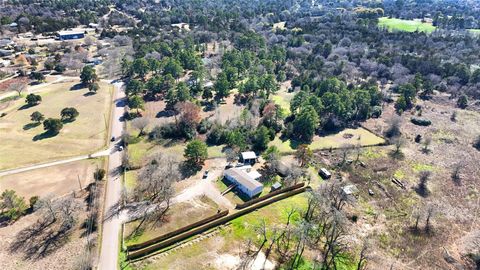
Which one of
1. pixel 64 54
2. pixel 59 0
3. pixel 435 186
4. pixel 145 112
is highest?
pixel 59 0

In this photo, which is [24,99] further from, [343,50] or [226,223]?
[343,50]

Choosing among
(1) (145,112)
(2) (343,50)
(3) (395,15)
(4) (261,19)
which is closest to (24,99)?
(1) (145,112)

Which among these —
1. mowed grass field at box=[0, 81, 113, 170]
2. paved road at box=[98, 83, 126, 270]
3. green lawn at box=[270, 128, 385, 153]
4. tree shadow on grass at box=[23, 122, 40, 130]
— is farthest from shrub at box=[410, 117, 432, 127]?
tree shadow on grass at box=[23, 122, 40, 130]

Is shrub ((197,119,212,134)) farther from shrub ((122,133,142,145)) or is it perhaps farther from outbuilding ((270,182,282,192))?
outbuilding ((270,182,282,192))

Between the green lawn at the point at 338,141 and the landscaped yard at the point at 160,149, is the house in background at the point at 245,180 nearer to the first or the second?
the landscaped yard at the point at 160,149

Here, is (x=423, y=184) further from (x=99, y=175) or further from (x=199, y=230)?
(x=99, y=175)

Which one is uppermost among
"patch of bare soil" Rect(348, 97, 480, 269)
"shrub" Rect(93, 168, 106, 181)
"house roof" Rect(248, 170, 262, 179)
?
"shrub" Rect(93, 168, 106, 181)

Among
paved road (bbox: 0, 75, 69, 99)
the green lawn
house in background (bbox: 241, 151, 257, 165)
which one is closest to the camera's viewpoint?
house in background (bbox: 241, 151, 257, 165)
